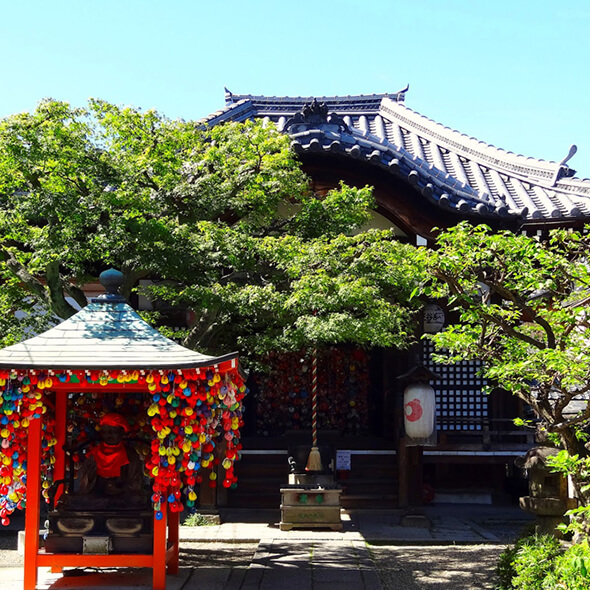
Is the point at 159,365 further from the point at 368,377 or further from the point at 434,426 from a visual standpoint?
the point at 368,377

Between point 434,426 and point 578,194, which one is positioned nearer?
point 434,426

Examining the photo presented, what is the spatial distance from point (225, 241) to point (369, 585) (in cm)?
484

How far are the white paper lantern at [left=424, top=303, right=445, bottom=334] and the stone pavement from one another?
372 centimetres

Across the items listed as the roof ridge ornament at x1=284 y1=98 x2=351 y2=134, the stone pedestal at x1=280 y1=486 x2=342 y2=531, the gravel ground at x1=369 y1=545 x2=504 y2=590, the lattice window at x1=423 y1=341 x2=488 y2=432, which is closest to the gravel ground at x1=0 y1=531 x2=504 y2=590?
the gravel ground at x1=369 y1=545 x2=504 y2=590

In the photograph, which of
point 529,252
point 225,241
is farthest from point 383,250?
point 529,252

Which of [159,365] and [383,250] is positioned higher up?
[383,250]

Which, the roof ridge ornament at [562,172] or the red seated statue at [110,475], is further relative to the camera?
the roof ridge ornament at [562,172]

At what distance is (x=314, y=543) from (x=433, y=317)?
18.5ft

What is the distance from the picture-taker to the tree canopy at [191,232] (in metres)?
10.8

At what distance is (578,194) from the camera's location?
Result: 706 inches

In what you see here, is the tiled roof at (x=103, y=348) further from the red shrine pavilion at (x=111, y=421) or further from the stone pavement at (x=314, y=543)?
the stone pavement at (x=314, y=543)

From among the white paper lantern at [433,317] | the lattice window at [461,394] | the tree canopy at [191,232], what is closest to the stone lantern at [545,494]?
the tree canopy at [191,232]

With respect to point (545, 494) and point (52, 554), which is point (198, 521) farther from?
point (545, 494)

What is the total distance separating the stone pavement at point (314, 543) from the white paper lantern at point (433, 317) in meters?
3.72
